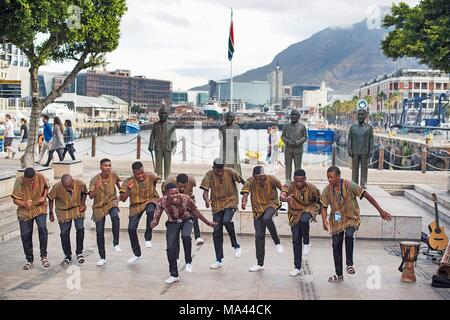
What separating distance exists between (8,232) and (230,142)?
4.87 meters

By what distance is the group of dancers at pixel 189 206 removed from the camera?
902 cm

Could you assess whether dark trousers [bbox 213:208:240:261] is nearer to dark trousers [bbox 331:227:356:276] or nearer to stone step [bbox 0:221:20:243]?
dark trousers [bbox 331:227:356:276]

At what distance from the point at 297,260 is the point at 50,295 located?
12.1 feet

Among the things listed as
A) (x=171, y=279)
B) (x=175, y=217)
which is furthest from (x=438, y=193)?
(x=171, y=279)

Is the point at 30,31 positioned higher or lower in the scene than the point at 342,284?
higher

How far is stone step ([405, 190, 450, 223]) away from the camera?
49.1 ft

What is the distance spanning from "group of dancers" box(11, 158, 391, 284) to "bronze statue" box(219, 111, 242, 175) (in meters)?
3.13

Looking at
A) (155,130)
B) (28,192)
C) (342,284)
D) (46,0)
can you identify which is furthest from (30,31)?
(342,284)

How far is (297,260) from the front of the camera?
9.44 m

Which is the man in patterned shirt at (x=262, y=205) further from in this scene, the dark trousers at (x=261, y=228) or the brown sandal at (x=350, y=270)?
the brown sandal at (x=350, y=270)

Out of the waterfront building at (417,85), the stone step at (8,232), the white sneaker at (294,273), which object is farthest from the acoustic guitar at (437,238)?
the waterfront building at (417,85)

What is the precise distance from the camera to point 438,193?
689 inches
